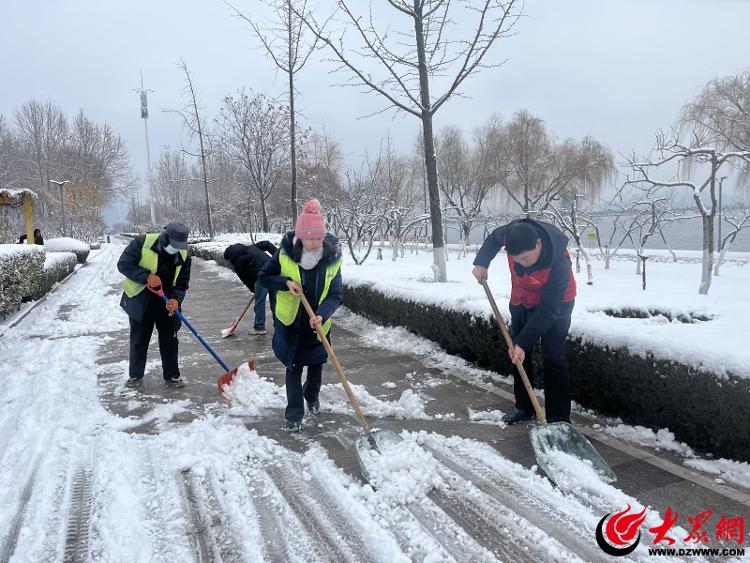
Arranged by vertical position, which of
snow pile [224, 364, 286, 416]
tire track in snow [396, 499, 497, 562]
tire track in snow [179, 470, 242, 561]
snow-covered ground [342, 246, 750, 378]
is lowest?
tire track in snow [396, 499, 497, 562]

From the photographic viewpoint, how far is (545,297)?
11.0 ft

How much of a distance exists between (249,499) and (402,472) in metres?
0.86

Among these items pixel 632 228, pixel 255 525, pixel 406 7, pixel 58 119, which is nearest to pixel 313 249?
pixel 255 525

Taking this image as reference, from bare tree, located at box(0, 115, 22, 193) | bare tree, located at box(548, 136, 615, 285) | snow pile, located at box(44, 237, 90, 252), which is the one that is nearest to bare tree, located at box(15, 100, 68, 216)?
bare tree, located at box(0, 115, 22, 193)

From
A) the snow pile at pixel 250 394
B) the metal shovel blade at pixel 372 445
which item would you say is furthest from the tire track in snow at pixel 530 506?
the snow pile at pixel 250 394

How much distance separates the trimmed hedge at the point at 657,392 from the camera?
114 inches

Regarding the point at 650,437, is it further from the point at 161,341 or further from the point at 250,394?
the point at 161,341

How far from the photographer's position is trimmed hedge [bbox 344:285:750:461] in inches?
114

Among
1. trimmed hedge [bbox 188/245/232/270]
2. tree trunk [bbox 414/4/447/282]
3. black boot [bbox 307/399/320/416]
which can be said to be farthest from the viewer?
trimmed hedge [bbox 188/245/232/270]

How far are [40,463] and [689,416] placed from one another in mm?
4036

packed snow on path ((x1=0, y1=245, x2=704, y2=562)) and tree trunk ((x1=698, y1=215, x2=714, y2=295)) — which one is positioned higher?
tree trunk ((x1=698, y1=215, x2=714, y2=295))

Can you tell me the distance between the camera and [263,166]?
2095 centimetres

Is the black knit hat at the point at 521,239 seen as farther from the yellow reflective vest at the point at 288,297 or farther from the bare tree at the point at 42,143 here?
the bare tree at the point at 42,143

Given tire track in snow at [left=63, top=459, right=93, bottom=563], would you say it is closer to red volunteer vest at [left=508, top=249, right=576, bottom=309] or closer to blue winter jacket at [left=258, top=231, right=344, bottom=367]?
blue winter jacket at [left=258, top=231, right=344, bottom=367]
